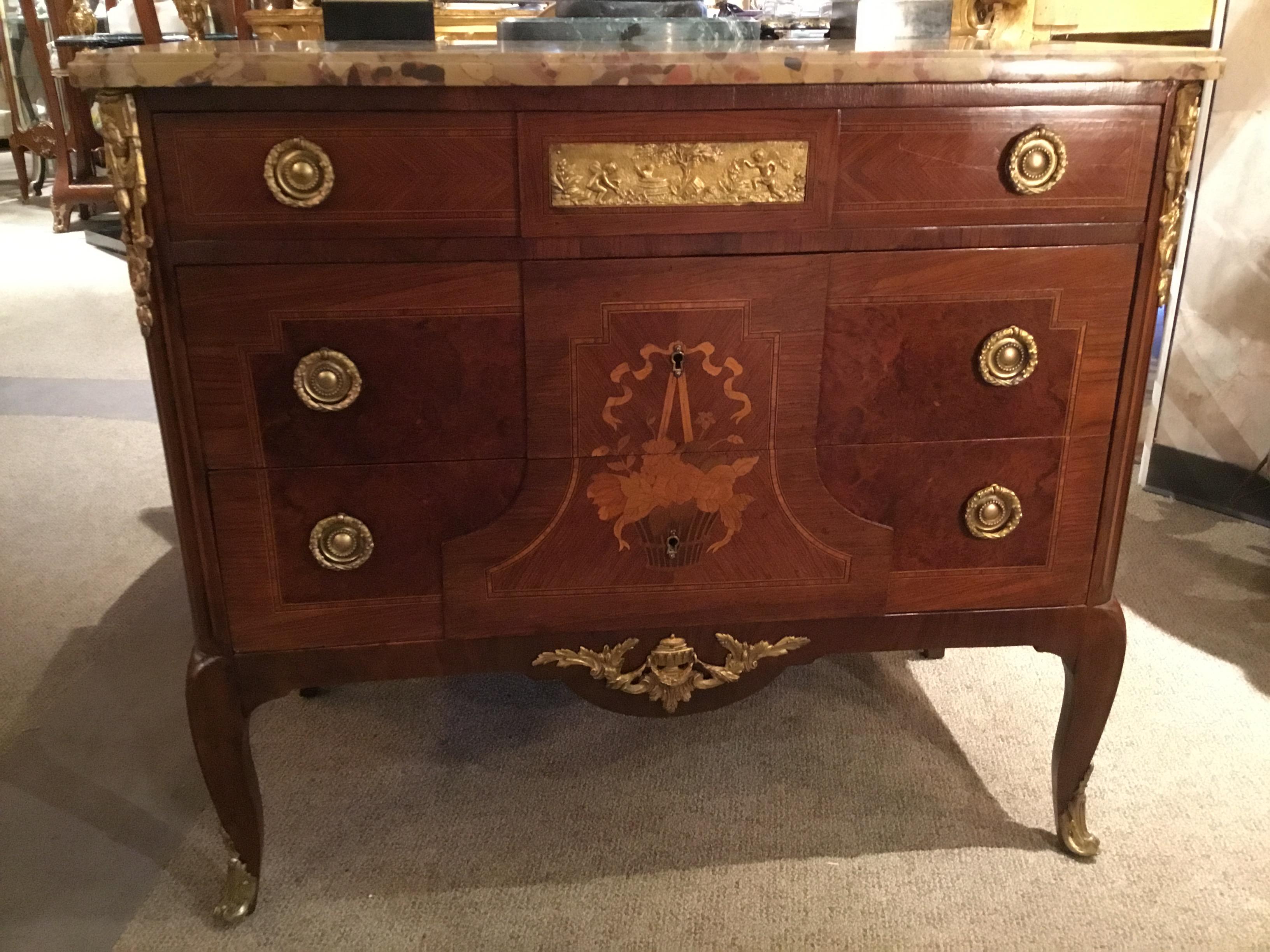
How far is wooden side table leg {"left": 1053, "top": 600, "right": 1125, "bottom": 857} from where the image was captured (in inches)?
46.3

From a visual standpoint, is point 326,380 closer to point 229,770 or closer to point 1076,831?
point 229,770

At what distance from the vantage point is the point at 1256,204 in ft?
6.42

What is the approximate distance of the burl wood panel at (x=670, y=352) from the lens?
97cm

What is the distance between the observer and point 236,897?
1171 millimetres

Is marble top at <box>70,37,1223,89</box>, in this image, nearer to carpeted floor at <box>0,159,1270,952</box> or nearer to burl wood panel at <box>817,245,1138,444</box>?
burl wood panel at <box>817,245,1138,444</box>

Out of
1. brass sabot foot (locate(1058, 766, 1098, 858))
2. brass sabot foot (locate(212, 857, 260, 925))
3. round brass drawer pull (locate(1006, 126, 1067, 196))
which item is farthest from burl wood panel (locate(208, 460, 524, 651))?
brass sabot foot (locate(1058, 766, 1098, 858))

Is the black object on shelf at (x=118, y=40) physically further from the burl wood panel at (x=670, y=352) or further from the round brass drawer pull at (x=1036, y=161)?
the round brass drawer pull at (x=1036, y=161)

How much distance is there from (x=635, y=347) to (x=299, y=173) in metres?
0.33

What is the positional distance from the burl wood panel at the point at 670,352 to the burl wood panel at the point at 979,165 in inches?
3.3

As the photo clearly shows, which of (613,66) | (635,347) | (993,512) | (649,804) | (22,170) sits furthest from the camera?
(22,170)

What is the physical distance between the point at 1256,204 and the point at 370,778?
183 cm

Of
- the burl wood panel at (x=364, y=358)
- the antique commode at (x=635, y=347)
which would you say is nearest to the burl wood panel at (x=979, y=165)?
the antique commode at (x=635, y=347)

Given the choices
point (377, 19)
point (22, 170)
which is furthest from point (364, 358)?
point (22, 170)

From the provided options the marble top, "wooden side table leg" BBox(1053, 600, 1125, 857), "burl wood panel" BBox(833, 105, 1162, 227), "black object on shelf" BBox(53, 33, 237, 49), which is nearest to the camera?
the marble top
